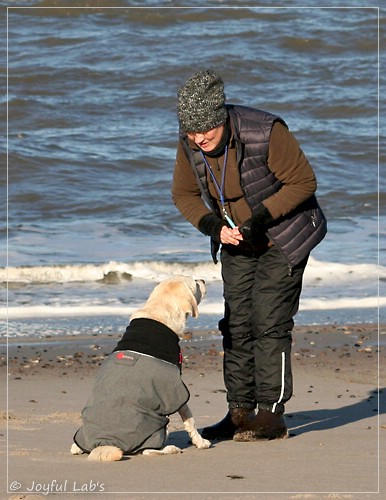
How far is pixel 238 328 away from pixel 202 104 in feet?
4.22

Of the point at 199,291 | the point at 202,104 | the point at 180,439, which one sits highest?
the point at 202,104

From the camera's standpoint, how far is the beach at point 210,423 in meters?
4.54

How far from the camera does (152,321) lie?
536 cm

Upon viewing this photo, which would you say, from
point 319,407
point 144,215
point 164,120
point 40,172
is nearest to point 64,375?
point 319,407

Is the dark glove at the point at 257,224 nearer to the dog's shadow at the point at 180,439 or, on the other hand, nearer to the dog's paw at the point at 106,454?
the dog's shadow at the point at 180,439

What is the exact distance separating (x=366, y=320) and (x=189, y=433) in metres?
4.48

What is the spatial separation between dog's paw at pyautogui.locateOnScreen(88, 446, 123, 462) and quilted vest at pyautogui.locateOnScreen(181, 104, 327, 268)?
4.41ft

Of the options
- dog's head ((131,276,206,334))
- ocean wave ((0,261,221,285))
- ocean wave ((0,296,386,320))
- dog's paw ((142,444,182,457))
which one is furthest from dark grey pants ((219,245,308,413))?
ocean wave ((0,261,221,285))

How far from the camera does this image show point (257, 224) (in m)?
5.39

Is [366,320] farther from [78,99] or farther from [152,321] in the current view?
[78,99]

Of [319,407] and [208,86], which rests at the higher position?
[208,86]

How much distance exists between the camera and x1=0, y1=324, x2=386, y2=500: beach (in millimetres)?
4543

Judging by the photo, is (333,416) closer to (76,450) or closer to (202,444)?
(202,444)

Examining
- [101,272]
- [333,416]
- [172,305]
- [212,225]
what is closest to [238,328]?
[172,305]
